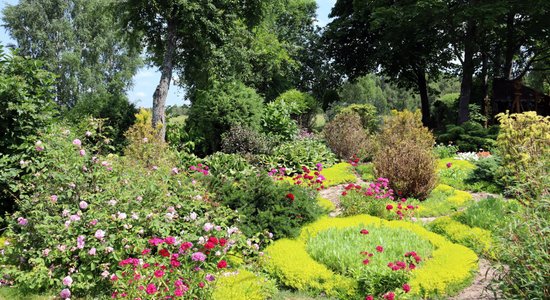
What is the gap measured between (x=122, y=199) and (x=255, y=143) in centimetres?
722

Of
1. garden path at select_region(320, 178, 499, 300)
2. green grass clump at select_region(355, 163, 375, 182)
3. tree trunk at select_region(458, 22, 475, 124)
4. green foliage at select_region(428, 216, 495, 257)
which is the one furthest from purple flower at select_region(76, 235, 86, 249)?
tree trunk at select_region(458, 22, 475, 124)

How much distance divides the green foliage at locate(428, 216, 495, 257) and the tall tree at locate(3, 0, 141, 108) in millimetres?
28541

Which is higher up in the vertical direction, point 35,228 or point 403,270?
point 35,228

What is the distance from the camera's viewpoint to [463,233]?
18.2 feet

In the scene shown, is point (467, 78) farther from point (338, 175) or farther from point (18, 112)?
point (18, 112)

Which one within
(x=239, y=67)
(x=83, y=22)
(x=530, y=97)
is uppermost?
(x=83, y=22)

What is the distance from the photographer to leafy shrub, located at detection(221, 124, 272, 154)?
11.4 meters

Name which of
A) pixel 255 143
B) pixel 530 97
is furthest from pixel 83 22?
pixel 530 97

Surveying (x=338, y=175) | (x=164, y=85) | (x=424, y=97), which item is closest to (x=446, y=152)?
(x=338, y=175)

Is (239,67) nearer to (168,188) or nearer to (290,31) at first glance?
(168,188)

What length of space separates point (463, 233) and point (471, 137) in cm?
1010

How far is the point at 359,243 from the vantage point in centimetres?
498

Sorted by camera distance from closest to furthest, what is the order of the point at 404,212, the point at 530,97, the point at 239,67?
the point at 404,212 < the point at 239,67 < the point at 530,97

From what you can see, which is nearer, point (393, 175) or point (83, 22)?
point (393, 175)
